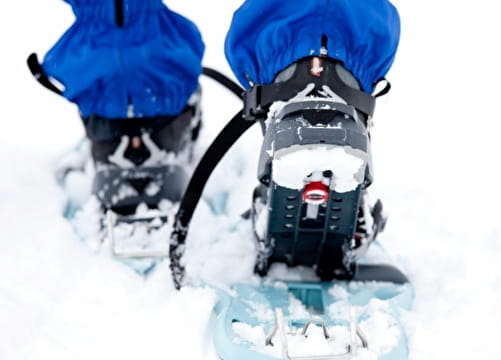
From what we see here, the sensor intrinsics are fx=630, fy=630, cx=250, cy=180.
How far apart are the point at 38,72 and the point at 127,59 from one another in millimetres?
170

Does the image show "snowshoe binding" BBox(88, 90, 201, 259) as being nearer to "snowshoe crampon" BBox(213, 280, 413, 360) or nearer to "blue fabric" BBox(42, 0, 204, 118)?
"blue fabric" BBox(42, 0, 204, 118)

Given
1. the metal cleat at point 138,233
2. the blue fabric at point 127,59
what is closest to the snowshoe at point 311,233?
the metal cleat at point 138,233

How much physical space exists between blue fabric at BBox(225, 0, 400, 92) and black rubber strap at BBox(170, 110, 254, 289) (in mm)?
86

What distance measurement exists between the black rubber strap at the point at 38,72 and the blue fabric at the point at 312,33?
0.43 meters

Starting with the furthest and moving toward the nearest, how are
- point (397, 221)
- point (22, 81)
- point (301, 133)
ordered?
point (22, 81) → point (397, 221) → point (301, 133)

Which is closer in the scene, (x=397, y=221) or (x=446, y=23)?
(x=397, y=221)

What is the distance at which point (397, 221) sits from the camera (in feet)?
4.24

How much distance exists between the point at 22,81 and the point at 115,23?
3.07ft

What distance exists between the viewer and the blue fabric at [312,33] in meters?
0.90

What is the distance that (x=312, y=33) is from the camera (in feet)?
2.99

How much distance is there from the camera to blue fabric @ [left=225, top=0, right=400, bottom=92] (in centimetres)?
90

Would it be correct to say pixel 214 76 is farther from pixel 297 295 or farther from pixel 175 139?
pixel 297 295

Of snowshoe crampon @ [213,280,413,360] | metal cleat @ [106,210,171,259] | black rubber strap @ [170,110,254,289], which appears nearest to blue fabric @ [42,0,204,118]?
metal cleat @ [106,210,171,259]

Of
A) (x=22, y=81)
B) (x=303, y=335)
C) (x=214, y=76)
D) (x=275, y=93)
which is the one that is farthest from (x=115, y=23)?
(x=22, y=81)
